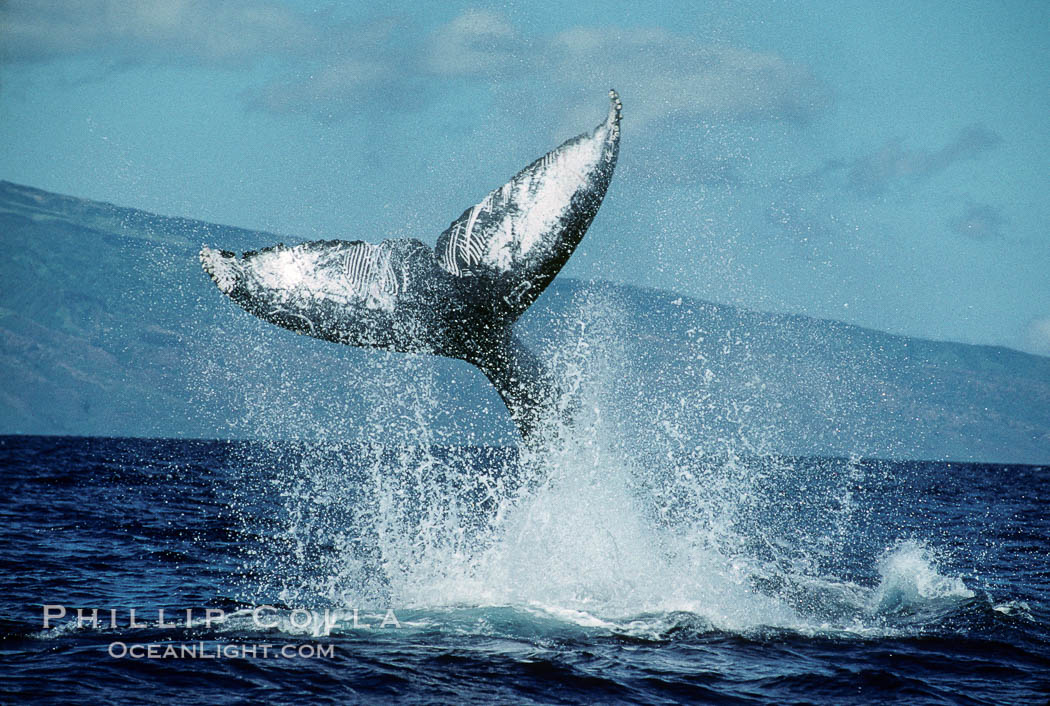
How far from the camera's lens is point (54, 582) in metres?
10.4

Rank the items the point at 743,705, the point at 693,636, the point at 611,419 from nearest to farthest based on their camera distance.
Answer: the point at 743,705 → the point at 693,636 → the point at 611,419

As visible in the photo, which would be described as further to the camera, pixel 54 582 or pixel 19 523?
pixel 19 523

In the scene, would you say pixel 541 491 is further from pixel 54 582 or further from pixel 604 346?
pixel 54 582

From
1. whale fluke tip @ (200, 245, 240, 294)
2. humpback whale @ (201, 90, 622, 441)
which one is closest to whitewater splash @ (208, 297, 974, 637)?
humpback whale @ (201, 90, 622, 441)

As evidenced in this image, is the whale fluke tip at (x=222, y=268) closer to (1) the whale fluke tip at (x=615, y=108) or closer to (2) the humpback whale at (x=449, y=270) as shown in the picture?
(2) the humpback whale at (x=449, y=270)

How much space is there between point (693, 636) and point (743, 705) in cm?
161

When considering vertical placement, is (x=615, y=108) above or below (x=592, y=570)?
above

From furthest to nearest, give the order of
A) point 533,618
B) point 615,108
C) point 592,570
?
point 592,570
point 533,618
point 615,108

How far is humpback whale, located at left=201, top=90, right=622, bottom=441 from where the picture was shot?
5.50 meters

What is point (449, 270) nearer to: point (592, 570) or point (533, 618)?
point (533, 618)

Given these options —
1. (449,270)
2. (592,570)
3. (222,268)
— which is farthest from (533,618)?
(222,268)

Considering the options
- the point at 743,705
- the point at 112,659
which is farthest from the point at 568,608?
the point at 112,659

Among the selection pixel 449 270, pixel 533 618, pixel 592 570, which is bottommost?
pixel 533 618

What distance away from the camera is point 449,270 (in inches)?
229
